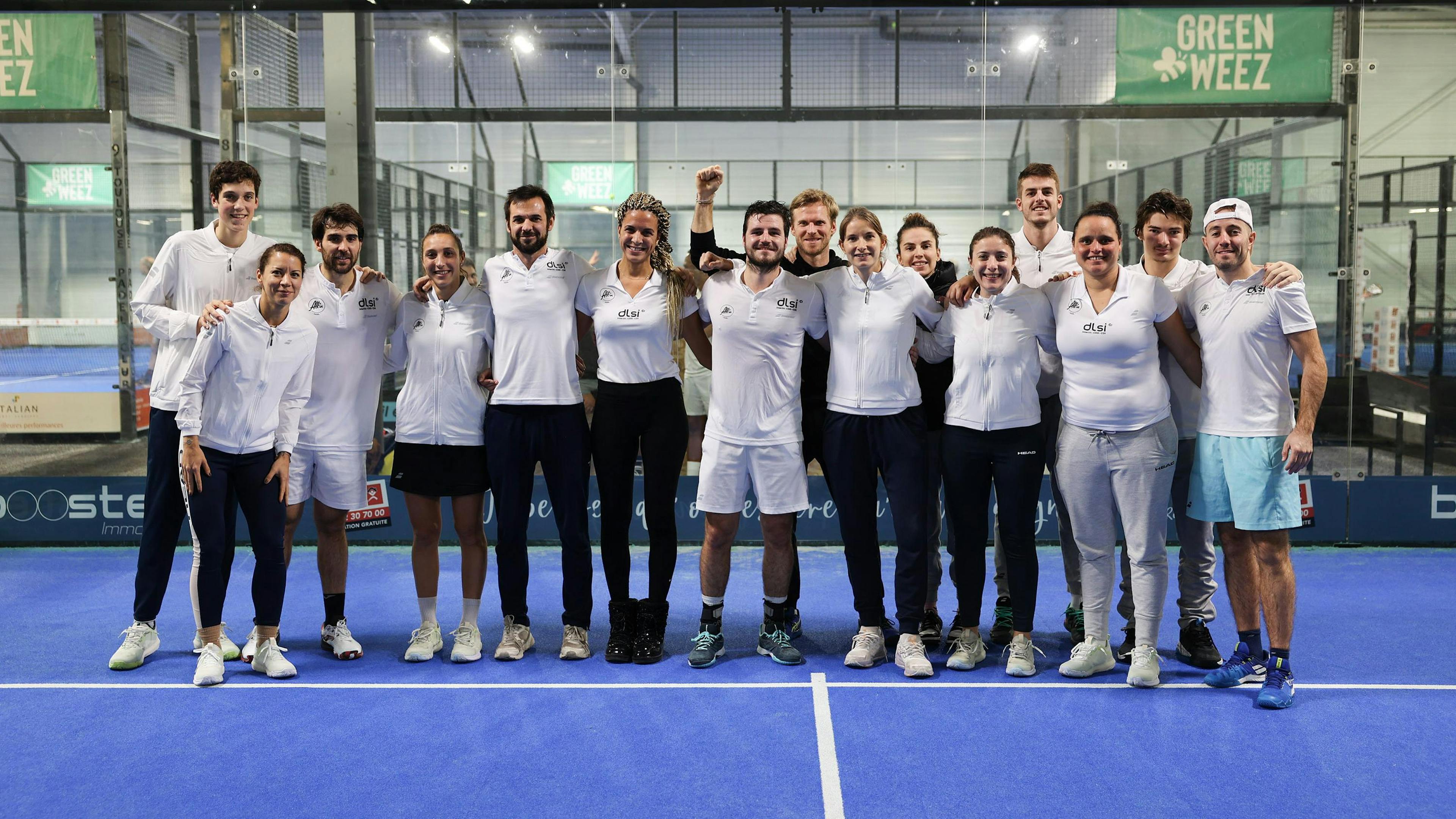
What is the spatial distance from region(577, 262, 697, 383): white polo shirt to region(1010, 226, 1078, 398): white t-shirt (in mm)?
1531

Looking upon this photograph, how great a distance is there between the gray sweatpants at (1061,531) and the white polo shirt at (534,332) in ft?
6.32

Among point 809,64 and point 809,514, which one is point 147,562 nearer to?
point 809,514

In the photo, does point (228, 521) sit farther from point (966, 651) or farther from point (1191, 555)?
point (1191, 555)

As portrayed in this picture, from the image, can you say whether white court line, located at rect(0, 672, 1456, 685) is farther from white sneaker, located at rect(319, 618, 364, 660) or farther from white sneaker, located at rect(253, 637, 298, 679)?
white sneaker, located at rect(319, 618, 364, 660)

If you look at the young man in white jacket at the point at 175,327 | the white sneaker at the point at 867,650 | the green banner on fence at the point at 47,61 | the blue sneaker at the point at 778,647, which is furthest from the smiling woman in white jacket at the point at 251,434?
the green banner on fence at the point at 47,61

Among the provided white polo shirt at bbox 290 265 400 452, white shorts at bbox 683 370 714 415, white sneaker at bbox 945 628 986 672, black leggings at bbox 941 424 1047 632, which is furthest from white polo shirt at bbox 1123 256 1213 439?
white polo shirt at bbox 290 265 400 452

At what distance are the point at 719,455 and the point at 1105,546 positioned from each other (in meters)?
1.55

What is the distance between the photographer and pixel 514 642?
462cm

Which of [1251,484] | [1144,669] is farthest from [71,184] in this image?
[1251,484]

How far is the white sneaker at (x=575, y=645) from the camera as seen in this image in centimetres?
456

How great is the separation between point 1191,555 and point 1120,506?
64 cm

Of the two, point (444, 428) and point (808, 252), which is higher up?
point (808, 252)

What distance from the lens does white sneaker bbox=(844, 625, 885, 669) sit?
445 centimetres

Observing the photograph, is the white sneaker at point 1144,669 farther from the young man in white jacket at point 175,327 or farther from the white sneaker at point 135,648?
the white sneaker at point 135,648
